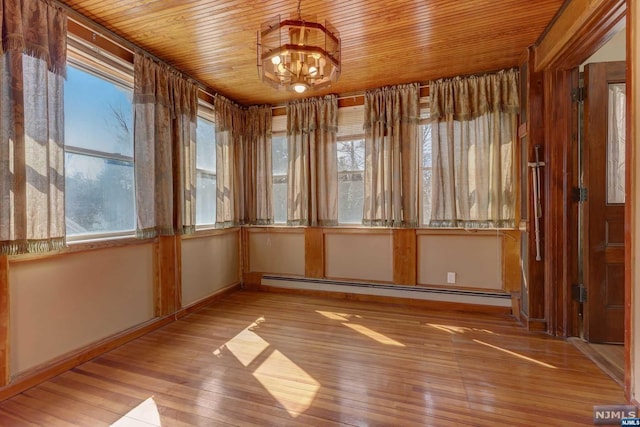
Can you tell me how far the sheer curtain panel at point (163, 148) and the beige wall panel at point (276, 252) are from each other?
1.21m

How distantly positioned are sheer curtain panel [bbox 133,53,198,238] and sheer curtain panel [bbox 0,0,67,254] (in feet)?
2.11

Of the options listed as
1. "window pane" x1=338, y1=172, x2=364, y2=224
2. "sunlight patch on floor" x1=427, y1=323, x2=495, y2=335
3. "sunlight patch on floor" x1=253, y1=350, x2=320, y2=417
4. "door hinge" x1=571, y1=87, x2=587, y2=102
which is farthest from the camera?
"window pane" x1=338, y1=172, x2=364, y2=224

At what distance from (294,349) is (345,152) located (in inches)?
95.3

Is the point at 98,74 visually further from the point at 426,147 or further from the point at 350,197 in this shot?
the point at 426,147

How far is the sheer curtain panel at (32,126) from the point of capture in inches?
71.4

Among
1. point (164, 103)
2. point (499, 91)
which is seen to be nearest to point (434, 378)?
point (499, 91)

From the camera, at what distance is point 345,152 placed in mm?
3914

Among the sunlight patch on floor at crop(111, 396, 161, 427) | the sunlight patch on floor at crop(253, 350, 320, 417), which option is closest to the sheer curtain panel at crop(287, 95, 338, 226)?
the sunlight patch on floor at crop(253, 350, 320, 417)

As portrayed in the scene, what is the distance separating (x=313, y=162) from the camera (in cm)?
390

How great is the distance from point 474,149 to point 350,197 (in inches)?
59.1

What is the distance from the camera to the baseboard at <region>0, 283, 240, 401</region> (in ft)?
6.30

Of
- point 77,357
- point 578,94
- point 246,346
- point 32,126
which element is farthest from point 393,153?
point 77,357

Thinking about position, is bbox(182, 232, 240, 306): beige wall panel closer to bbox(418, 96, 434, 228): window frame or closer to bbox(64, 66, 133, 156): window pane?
bbox(64, 66, 133, 156): window pane
